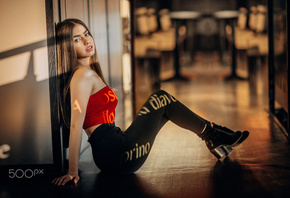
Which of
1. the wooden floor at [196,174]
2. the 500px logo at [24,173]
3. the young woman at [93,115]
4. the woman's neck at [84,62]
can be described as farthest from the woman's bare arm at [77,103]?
the 500px logo at [24,173]

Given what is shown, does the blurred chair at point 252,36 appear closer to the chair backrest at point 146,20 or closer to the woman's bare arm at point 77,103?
the chair backrest at point 146,20

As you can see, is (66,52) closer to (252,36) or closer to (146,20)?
(252,36)

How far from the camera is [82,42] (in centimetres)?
256

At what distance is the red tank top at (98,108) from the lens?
2523 mm

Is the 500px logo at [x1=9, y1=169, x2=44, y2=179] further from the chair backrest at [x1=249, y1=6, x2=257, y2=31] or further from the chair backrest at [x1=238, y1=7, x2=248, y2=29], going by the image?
the chair backrest at [x1=238, y1=7, x2=248, y2=29]

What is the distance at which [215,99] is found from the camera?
6711 millimetres

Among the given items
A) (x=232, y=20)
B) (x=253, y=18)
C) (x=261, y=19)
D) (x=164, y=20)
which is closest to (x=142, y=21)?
(x=164, y=20)

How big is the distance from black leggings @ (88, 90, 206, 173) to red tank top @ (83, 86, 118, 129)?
5cm

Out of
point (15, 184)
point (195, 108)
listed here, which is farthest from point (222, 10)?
point (15, 184)

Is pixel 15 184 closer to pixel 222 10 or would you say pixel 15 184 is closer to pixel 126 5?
pixel 126 5

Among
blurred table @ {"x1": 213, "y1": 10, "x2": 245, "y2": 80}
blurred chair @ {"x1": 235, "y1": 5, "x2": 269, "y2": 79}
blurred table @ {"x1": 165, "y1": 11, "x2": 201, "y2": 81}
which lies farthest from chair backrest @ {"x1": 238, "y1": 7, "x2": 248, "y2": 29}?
blurred table @ {"x1": 165, "y1": 11, "x2": 201, "y2": 81}

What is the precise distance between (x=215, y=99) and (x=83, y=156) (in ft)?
12.2

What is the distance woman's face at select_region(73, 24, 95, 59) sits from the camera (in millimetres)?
2547

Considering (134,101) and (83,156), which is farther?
(134,101)
